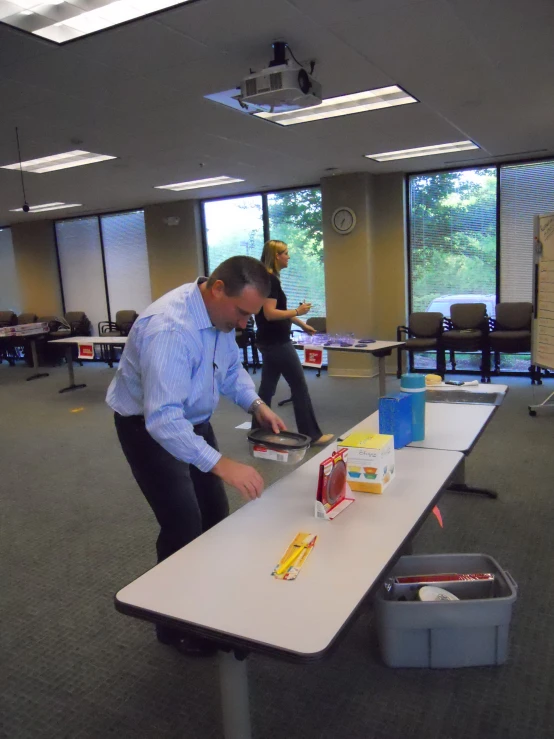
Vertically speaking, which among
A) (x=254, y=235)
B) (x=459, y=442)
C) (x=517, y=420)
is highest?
(x=254, y=235)

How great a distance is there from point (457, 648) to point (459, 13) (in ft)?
9.18

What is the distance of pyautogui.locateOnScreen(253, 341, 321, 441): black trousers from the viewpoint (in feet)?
13.5

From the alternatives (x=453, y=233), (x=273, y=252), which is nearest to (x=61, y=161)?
(x=273, y=252)

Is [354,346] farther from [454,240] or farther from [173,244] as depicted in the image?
[173,244]

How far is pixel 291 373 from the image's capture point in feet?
13.5

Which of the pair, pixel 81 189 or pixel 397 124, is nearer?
pixel 397 124

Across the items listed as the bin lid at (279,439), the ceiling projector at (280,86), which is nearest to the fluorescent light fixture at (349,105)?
the ceiling projector at (280,86)

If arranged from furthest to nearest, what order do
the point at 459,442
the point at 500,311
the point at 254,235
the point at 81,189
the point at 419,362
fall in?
the point at 254,235 → the point at 419,362 → the point at 81,189 → the point at 500,311 → the point at 459,442

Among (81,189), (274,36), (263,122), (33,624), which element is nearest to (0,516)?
(33,624)

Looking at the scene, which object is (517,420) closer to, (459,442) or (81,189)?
(459,442)

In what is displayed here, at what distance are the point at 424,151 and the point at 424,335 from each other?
215 centimetres

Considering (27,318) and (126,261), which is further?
(27,318)

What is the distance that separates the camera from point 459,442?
215 centimetres

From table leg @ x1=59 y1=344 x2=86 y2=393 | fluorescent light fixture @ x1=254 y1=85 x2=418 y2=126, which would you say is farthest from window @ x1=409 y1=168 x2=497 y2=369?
table leg @ x1=59 y1=344 x2=86 y2=393
